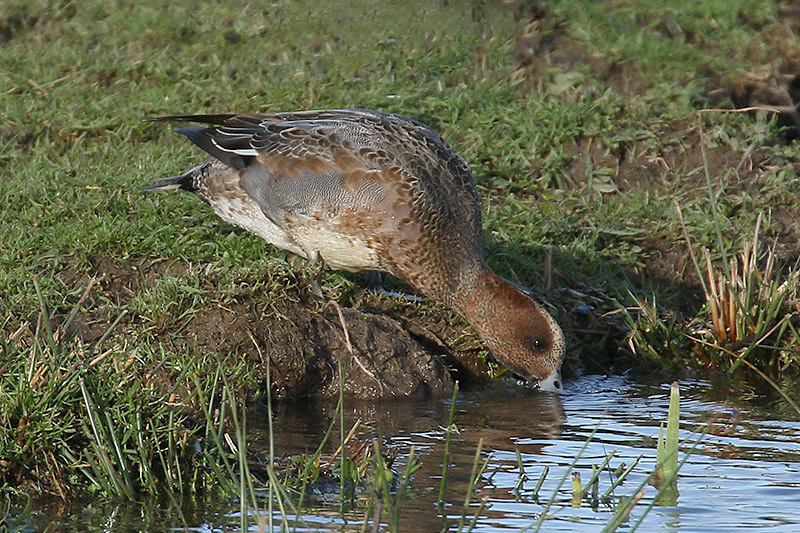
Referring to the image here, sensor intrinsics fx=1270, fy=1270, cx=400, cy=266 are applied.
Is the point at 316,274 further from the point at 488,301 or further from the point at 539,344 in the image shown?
the point at 539,344

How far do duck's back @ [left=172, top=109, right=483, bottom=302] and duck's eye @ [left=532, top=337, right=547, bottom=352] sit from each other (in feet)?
1.34

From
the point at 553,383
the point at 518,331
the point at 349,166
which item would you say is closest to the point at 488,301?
the point at 518,331

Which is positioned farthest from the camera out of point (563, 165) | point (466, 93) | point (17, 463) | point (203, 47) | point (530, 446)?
point (203, 47)

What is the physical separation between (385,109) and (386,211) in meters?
2.06

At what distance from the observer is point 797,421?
16.0 feet

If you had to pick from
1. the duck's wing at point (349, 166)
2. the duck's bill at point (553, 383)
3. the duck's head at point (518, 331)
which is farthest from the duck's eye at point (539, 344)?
the duck's wing at point (349, 166)

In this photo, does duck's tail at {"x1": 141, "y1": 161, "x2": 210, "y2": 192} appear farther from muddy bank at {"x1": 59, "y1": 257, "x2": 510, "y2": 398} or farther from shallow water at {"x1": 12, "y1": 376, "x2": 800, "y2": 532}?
shallow water at {"x1": 12, "y1": 376, "x2": 800, "y2": 532}

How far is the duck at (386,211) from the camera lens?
5.33 meters

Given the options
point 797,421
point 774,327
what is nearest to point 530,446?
point 797,421

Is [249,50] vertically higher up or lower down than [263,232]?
higher up

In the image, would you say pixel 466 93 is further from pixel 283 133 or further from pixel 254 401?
pixel 254 401

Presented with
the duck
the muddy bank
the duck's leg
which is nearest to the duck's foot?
the muddy bank

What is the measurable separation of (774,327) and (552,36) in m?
3.26

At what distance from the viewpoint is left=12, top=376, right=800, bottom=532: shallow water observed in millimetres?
3643
